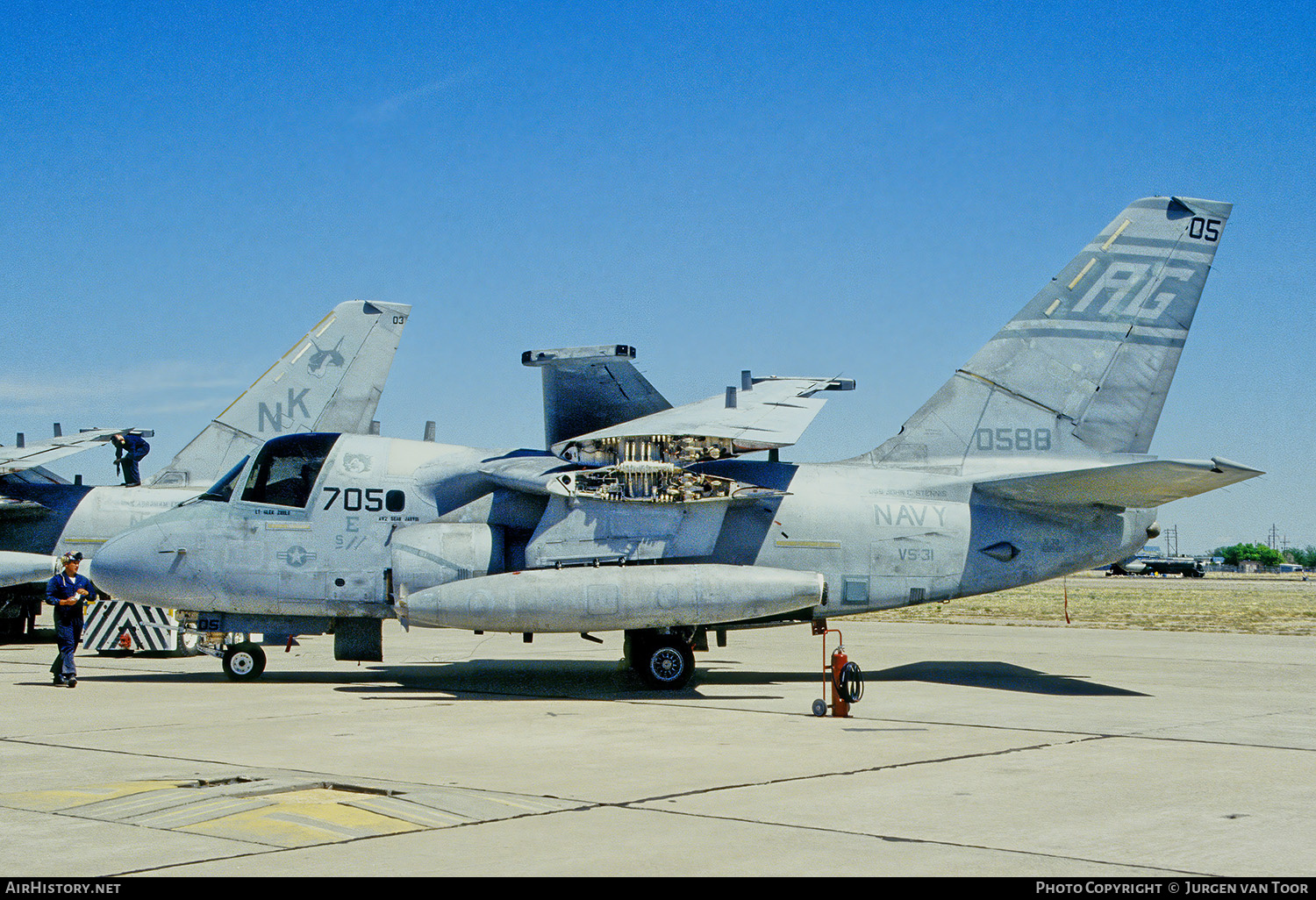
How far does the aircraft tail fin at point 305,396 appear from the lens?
22.9 metres

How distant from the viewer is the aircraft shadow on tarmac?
15.2m

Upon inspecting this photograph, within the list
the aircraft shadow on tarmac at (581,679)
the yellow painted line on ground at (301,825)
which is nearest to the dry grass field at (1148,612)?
the aircraft shadow on tarmac at (581,679)

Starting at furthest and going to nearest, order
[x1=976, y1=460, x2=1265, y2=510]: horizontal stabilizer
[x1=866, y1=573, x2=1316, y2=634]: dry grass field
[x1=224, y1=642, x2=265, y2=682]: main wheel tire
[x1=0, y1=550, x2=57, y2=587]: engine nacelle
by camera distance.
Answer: [x1=866, y1=573, x2=1316, y2=634]: dry grass field → [x1=0, y1=550, x2=57, y2=587]: engine nacelle → [x1=224, y1=642, x2=265, y2=682]: main wheel tire → [x1=976, y1=460, x2=1265, y2=510]: horizontal stabilizer

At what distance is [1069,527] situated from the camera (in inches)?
645

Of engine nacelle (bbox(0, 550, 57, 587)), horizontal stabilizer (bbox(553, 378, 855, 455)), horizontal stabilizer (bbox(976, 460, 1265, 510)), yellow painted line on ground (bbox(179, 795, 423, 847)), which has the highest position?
horizontal stabilizer (bbox(553, 378, 855, 455))

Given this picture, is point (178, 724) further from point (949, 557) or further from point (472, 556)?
point (949, 557)

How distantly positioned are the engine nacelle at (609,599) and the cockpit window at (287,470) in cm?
254

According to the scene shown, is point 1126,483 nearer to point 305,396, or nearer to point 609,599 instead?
point 609,599

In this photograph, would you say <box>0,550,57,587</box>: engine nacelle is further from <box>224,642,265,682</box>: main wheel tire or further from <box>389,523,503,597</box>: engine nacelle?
<box>389,523,503,597</box>: engine nacelle

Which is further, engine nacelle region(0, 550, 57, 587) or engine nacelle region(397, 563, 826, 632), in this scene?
engine nacelle region(0, 550, 57, 587)

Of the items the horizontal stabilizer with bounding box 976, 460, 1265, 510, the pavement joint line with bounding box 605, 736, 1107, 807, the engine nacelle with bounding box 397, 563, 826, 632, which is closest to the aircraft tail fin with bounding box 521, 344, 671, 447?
the engine nacelle with bounding box 397, 563, 826, 632

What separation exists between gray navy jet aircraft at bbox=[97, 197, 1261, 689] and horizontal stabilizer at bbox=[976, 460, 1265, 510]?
0.06 meters

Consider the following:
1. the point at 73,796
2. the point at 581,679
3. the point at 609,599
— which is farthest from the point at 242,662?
the point at 73,796

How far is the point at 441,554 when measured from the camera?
1561 centimetres
